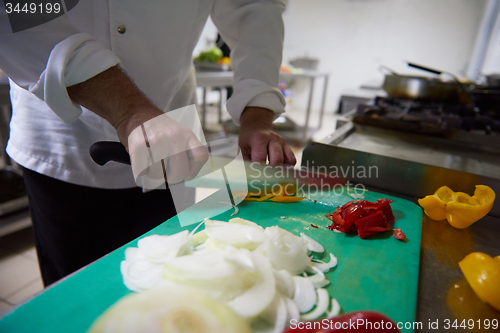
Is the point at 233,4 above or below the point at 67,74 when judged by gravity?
above

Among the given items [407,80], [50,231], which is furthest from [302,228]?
[407,80]

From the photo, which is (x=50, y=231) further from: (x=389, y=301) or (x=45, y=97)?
(x=389, y=301)

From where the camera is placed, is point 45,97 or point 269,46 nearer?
point 45,97

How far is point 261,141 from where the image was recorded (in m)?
0.89

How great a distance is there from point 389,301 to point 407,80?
1.81 meters

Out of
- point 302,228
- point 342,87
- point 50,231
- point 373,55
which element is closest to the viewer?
point 302,228

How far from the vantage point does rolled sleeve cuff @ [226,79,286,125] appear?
100 cm

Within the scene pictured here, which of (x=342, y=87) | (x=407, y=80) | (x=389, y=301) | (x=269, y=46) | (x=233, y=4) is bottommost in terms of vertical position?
(x=342, y=87)

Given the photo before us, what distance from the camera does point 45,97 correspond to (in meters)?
0.64

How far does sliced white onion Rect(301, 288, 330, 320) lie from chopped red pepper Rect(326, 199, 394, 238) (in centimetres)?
22

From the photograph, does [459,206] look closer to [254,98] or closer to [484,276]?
[484,276]

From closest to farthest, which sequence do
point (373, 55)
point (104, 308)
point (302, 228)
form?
point (104, 308)
point (302, 228)
point (373, 55)

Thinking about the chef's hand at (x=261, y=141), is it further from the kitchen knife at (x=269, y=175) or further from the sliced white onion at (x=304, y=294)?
the sliced white onion at (x=304, y=294)

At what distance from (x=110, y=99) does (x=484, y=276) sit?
2.48 feet
